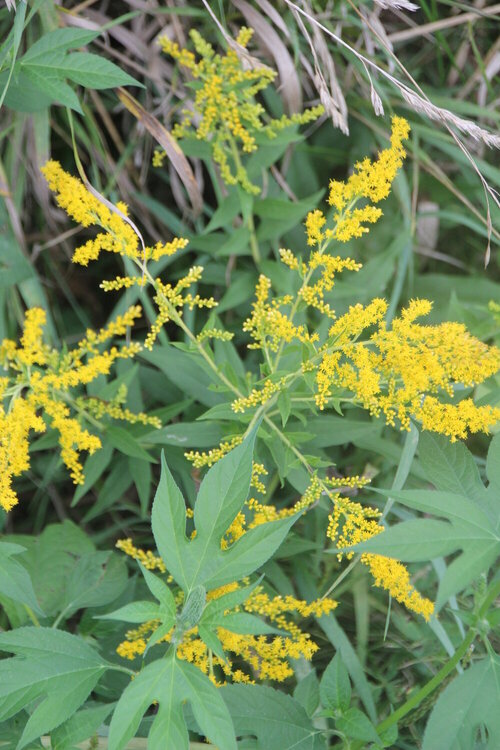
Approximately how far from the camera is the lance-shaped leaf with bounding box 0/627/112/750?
1490 mm

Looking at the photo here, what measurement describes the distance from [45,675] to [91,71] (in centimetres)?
139

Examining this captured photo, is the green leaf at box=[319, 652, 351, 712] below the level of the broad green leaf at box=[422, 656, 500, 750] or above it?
below

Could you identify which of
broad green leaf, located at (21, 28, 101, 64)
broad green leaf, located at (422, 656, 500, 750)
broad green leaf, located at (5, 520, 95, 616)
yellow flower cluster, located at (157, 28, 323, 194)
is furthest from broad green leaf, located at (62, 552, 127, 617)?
broad green leaf, located at (21, 28, 101, 64)

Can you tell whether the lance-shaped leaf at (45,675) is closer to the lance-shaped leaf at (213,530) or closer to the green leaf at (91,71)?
the lance-shaped leaf at (213,530)

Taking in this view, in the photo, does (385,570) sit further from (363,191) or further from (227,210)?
(227,210)

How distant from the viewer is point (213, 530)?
1.50 metres

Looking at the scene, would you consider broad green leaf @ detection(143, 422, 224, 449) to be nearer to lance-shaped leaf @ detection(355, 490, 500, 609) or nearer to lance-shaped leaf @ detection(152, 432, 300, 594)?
lance-shaped leaf @ detection(152, 432, 300, 594)

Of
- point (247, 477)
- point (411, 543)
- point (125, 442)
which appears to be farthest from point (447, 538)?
point (125, 442)

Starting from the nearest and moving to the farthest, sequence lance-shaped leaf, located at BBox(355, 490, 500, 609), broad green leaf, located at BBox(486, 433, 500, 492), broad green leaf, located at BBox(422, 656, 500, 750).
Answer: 1. lance-shaped leaf, located at BBox(355, 490, 500, 609)
2. broad green leaf, located at BBox(422, 656, 500, 750)
3. broad green leaf, located at BBox(486, 433, 500, 492)

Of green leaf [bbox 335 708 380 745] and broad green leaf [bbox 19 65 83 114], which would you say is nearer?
green leaf [bbox 335 708 380 745]

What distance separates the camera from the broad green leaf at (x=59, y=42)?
185 centimetres

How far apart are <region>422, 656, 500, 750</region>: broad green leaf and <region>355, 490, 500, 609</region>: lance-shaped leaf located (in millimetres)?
243

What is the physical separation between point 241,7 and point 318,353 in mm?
1419

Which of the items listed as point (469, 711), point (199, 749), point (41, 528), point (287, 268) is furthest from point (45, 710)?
point (287, 268)
